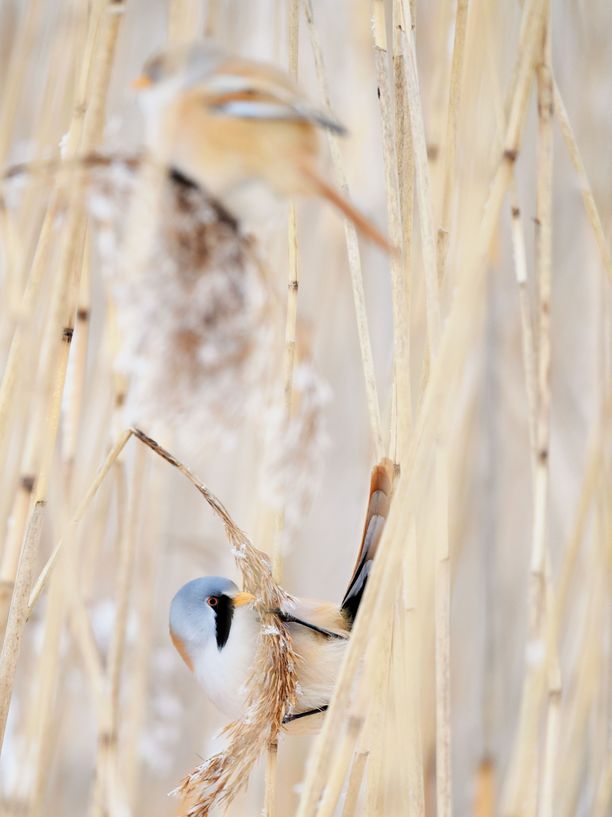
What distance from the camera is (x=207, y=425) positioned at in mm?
564

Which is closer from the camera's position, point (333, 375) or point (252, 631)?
point (252, 631)

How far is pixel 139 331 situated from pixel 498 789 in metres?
1.45

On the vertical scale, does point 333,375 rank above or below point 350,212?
above

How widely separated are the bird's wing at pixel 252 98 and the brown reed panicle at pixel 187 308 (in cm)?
5

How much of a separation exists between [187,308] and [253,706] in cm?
34

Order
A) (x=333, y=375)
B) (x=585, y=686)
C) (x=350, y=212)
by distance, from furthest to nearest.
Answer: (x=333, y=375), (x=585, y=686), (x=350, y=212)

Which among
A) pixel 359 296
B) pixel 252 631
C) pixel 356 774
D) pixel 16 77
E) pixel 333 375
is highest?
pixel 16 77

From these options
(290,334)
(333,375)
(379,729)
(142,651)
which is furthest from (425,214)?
(333,375)

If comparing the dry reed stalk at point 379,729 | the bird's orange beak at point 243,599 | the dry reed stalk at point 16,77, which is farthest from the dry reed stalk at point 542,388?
the dry reed stalk at point 16,77

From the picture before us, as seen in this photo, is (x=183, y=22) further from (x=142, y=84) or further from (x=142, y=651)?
(x=142, y=651)

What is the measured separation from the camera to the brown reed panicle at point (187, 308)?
505 mm

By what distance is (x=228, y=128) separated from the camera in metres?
0.49

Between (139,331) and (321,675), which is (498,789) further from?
(139,331)

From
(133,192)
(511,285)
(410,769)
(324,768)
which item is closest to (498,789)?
(511,285)
